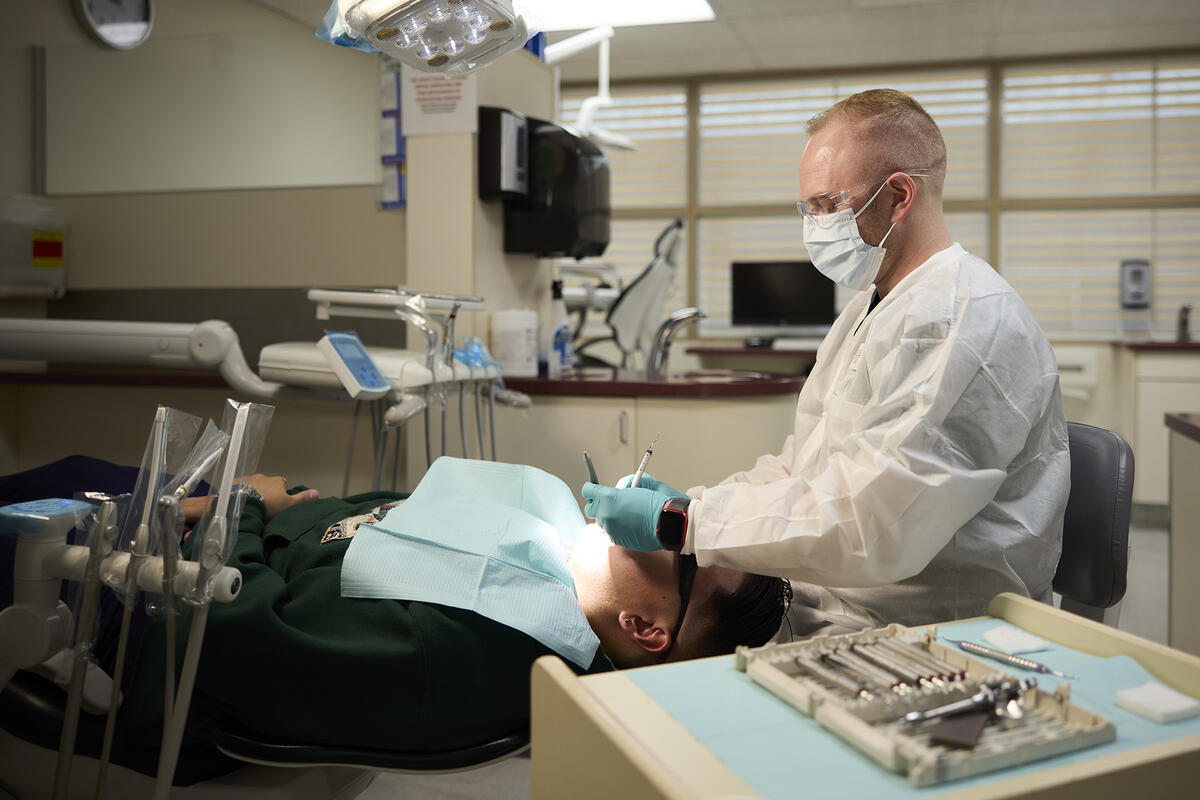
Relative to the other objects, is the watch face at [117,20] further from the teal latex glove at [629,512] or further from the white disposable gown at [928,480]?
the white disposable gown at [928,480]

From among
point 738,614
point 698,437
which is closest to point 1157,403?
point 698,437

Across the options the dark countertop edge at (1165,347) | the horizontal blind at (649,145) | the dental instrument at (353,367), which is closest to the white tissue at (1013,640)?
the dental instrument at (353,367)

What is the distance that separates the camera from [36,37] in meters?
2.97

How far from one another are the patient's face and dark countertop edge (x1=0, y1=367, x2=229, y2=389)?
6.41 ft

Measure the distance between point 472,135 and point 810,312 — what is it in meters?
3.19

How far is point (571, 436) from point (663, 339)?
1.54 feet

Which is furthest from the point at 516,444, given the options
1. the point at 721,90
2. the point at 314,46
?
the point at 721,90

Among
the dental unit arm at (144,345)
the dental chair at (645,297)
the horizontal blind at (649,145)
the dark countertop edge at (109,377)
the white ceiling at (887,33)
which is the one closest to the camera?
the dental unit arm at (144,345)

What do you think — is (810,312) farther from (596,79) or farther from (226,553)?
(226,553)

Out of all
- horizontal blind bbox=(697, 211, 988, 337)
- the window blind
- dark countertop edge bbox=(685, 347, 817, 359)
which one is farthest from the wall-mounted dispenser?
the window blind

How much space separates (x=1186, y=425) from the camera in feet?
7.25

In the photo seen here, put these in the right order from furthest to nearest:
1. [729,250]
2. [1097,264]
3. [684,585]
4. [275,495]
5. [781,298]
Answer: [729,250] → [781,298] → [1097,264] → [275,495] → [684,585]

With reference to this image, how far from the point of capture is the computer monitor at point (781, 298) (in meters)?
5.49

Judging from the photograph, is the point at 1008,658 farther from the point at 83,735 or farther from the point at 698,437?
the point at 698,437
